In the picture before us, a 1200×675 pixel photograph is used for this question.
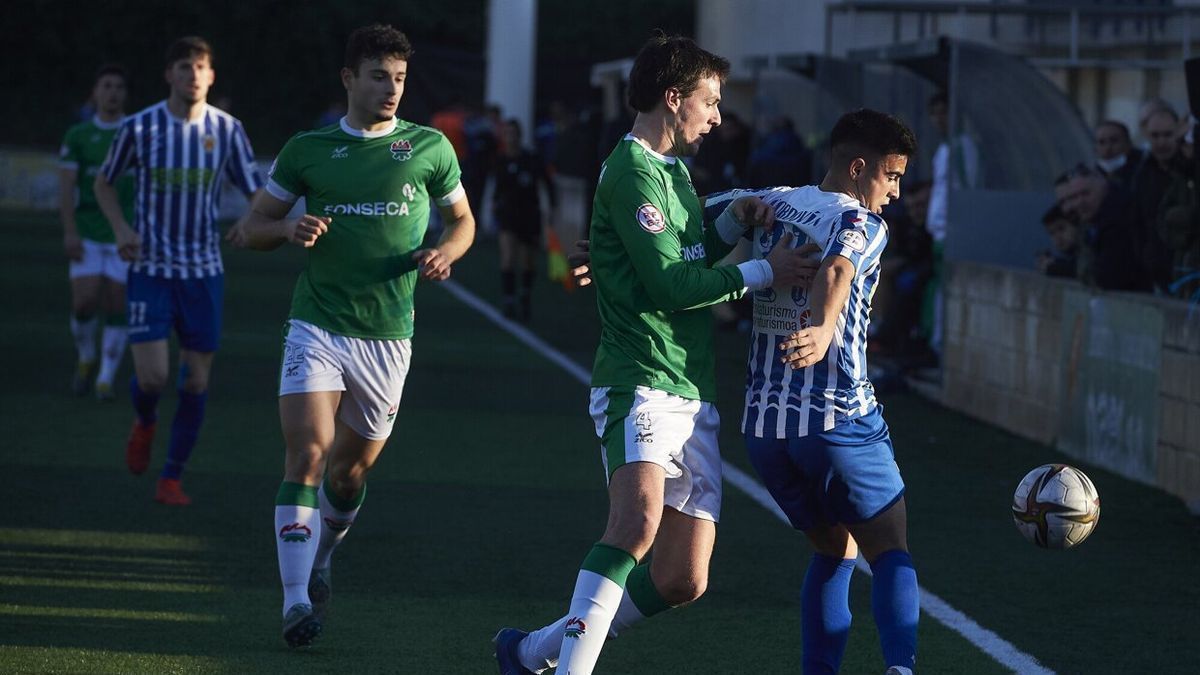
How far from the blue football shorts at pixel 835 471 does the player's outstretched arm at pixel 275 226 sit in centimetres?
182

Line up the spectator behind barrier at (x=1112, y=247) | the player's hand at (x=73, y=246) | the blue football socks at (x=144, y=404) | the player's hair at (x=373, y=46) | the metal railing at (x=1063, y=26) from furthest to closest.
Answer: the metal railing at (x=1063, y=26)
the player's hand at (x=73, y=246)
the spectator behind barrier at (x=1112, y=247)
the blue football socks at (x=144, y=404)
the player's hair at (x=373, y=46)

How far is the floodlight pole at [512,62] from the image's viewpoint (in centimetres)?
3491

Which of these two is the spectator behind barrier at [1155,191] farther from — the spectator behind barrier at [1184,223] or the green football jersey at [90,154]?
the green football jersey at [90,154]

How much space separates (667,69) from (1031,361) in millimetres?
7484

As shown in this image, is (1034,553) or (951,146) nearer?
(1034,553)

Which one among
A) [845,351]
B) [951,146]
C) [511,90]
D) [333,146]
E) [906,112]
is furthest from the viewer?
[511,90]

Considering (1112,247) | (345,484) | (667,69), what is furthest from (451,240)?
(1112,247)

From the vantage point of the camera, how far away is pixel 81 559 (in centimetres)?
771

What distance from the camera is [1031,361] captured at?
39.8ft

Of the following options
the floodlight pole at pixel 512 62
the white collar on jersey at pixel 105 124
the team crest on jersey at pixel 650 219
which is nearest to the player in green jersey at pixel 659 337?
the team crest on jersey at pixel 650 219

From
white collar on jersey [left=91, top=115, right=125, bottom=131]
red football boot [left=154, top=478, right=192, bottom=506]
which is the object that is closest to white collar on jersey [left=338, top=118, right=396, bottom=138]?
red football boot [left=154, top=478, right=192, bottom=506]

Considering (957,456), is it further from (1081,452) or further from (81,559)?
(81,559)

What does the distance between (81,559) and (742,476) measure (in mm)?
3869

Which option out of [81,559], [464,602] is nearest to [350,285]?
[464,602]
